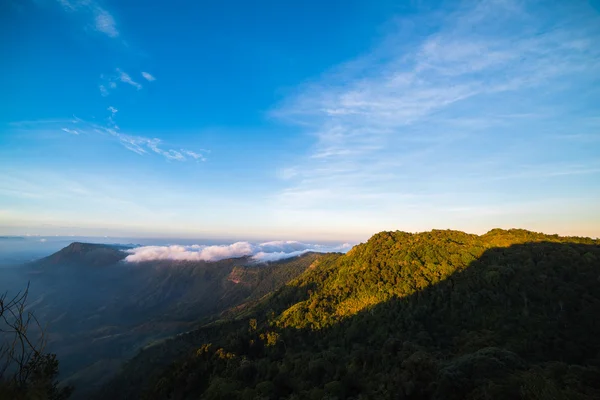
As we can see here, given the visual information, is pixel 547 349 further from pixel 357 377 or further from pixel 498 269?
pixel 357 377

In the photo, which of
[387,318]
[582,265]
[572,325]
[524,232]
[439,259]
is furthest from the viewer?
[524,232]

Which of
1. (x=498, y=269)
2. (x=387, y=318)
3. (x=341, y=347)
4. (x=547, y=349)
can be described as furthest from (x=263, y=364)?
(x=498, y=269)

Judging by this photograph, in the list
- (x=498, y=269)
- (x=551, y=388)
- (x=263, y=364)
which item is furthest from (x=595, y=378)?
(x=263, y=364)

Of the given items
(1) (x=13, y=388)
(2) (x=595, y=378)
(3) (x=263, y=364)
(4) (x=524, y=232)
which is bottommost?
(3) (x=263, y=364)

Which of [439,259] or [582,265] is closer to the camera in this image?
[582,265]

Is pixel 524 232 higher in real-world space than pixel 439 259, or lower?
higher

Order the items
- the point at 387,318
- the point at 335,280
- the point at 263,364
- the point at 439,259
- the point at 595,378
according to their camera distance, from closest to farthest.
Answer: the point at 595,378
the point at 263,364
the point at 387,318
the point at 439,259
the point at 335,280

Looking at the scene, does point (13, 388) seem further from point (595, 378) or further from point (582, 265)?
point (582, 265)
